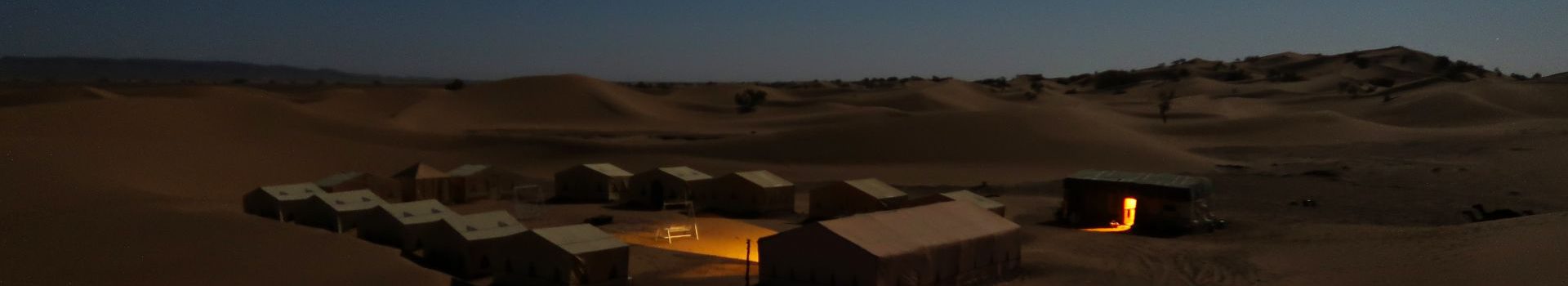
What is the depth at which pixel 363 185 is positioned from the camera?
27.2 metres

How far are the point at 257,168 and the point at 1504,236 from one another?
34.7 meters

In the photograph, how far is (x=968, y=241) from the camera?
1673 centimetres

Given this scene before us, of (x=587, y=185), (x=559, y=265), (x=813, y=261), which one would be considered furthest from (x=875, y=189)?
(x=559, y=265)

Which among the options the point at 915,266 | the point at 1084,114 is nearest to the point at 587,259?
the point at 915,266

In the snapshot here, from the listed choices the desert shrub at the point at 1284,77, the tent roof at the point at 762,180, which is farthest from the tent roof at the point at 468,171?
the desert shrub at the point at 1284,77

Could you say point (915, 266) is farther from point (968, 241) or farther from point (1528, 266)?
point (1528, 266)

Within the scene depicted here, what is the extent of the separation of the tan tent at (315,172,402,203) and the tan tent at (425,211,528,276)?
8.82m

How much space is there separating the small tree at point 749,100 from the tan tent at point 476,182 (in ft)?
157

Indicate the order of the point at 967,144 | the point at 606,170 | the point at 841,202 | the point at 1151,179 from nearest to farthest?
the point at 1151,179 < the point at 841,202 < the point at 606,170 < the point at 967,144

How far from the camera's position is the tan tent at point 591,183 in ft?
98.7

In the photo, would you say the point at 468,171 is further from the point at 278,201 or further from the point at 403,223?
the point at 403,223

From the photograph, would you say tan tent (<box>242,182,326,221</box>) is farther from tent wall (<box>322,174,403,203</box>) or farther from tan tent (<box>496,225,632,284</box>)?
tan tent (<box>496,225,632,284</box>)

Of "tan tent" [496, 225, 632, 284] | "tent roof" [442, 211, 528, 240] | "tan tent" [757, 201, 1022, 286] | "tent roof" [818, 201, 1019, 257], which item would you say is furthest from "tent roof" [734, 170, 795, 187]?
Answer: "tan tent" [496, 225, 632, 284]

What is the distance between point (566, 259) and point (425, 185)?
14.6 meters
